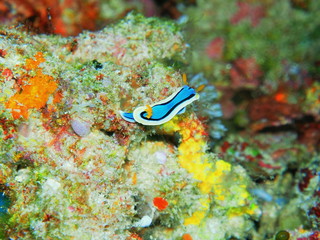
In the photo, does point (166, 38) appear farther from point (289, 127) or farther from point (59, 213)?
point (289, 127)

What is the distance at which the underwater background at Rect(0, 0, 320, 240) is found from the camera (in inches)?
95.4

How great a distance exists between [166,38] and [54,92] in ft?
6.98

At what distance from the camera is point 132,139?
283 cm

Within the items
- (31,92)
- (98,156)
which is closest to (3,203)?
(98,156)

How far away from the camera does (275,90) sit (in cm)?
576

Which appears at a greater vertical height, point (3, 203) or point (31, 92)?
point (31, 92)

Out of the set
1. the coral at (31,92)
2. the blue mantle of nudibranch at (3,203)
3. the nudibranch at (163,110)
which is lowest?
the blue mantle of nudibranch at (3,203)

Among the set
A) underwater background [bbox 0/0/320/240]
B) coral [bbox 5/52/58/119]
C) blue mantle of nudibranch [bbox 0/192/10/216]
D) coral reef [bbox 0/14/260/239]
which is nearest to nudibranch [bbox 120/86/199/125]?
underwater background [bbox 0/0/320/240]

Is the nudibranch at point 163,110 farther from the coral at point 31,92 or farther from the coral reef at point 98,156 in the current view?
the coral at point 31,92

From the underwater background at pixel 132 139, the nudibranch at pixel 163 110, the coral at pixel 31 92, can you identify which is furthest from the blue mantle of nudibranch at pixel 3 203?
the nudibranch at pixel 163 110

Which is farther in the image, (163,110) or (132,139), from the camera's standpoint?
(132,139)

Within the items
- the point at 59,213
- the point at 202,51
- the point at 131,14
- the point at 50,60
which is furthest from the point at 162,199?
the point at 202,51

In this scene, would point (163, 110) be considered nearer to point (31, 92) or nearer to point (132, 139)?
point (132, 139)

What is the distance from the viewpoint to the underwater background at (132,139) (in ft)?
7.95
